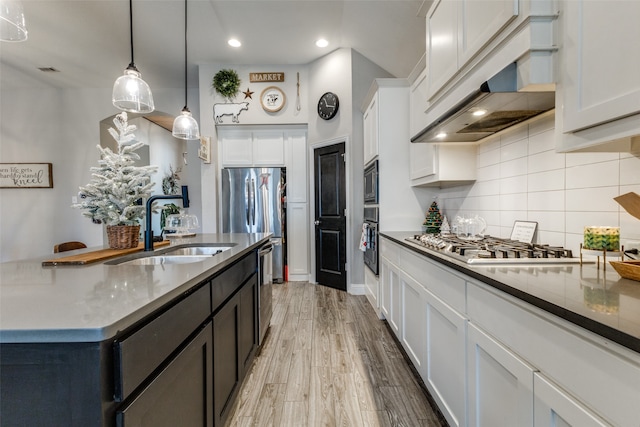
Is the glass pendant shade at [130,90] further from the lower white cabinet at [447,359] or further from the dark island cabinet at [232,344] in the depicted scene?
the lower white cabinet at [447,359]

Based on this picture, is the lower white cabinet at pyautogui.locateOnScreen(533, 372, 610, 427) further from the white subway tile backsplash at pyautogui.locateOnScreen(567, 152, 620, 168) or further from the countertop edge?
the white subway tile backsplash at pyautogui.locateOnScreen(567, 152, 620, 168)

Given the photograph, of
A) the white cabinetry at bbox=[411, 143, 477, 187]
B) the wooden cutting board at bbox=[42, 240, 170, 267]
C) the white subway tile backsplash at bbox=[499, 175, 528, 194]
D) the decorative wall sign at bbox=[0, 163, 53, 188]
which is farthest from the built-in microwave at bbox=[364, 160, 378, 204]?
the decorative wall sign at bbox=[0, 163, 53, 188]

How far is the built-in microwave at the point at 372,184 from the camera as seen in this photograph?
116 inches

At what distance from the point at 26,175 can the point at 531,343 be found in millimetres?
6458

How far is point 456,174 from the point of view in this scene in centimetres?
228

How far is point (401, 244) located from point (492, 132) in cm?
99

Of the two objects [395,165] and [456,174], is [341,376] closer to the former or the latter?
[456,174]

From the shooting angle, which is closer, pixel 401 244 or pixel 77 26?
pixel 401 244

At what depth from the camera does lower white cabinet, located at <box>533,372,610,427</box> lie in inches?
25.1

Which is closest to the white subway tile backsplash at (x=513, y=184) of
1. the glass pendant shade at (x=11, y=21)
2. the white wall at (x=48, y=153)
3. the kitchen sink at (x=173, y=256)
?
the kitchen sink at (x=173, y=256)

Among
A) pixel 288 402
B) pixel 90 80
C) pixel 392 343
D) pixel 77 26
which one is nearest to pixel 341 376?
pixel 288 402

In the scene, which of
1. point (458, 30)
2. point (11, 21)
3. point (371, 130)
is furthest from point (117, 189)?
point (371, 130)

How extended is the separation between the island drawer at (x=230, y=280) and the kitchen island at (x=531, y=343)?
3.35 ft

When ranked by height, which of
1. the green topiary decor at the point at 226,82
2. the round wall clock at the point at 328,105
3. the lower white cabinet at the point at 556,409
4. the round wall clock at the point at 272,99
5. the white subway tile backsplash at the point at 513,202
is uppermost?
the green topiary decor at the point at 226,82
